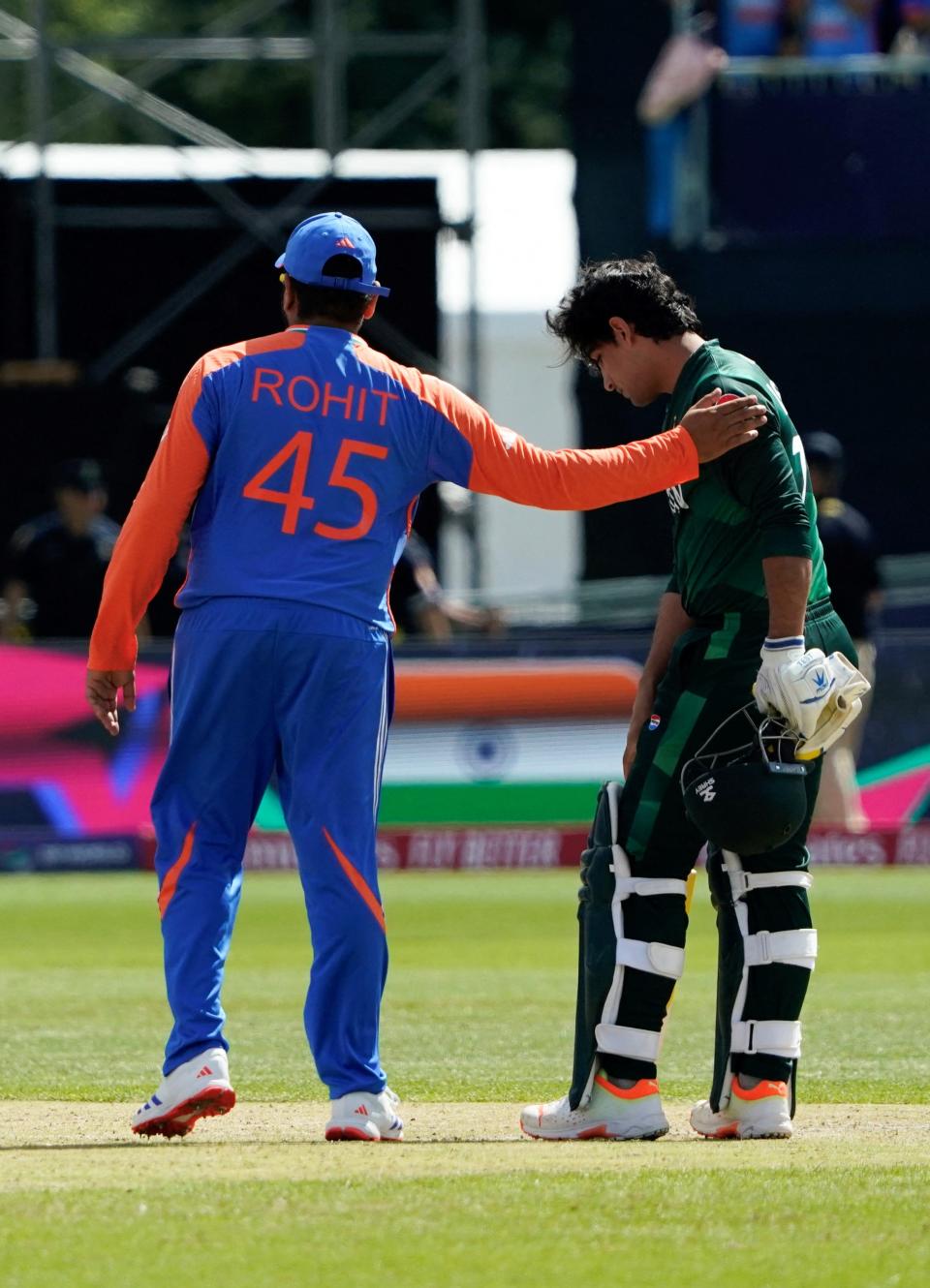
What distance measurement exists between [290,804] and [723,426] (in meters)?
1.32

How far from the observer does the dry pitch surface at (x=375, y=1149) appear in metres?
5.15

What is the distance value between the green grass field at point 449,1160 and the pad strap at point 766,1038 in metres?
0.23

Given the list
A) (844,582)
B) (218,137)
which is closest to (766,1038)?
(844,582)

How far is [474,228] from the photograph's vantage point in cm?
2009

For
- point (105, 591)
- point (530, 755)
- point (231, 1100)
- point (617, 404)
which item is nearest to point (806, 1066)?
point (231, 1100)

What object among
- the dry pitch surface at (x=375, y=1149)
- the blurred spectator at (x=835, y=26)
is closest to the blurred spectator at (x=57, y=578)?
the blurred spectator at (x=835, y=26)

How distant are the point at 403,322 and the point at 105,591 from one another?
14730mm

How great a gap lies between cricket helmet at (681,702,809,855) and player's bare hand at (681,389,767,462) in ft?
2.02

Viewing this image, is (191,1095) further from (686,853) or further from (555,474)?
(555,474)

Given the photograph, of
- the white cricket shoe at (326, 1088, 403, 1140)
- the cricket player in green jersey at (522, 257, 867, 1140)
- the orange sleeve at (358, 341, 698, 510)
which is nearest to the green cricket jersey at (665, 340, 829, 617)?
the cricket player in green jersey at (522, 257, 867, 1140)

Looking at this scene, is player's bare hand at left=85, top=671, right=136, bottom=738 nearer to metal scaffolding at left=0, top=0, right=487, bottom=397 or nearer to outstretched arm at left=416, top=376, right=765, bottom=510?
outstretched arm at left=416, top=376, right=765, bottom=510

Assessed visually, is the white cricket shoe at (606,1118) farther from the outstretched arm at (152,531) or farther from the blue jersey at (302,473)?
the outstretched arm at (152,531)

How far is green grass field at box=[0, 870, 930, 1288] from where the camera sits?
14.1 ft

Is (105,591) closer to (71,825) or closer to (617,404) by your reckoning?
(71,825)
